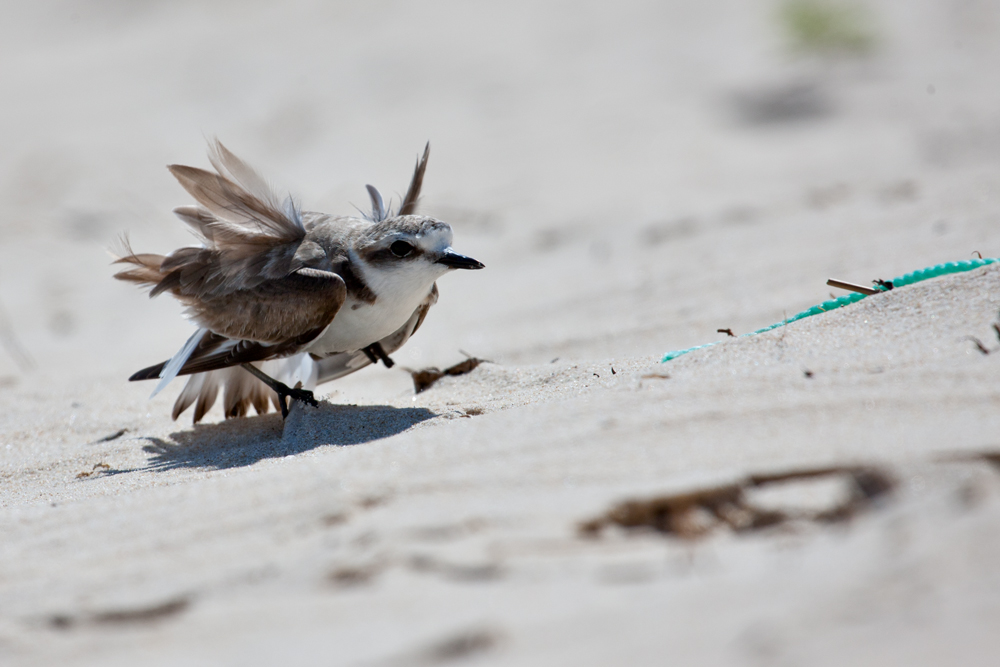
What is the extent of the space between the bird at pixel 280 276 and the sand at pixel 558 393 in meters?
0.36

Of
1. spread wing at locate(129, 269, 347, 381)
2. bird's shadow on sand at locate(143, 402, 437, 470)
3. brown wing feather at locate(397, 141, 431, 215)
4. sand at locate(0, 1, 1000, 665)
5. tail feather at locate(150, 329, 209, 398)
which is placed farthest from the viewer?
brown wing feather at locate(397, 141, 431, 215)

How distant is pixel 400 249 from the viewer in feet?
14.0

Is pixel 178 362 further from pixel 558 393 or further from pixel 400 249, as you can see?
pixel 558 393

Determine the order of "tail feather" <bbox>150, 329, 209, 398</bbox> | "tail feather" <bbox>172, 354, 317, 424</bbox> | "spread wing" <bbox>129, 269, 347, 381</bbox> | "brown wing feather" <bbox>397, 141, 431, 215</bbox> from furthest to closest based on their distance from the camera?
"brown wing feather" <bbox>397, 141, 431, 215</bbox> → "tail feather" <bbox>172, 354, 317, 424</bbox> → "tail feather" <bbox>150, 329, 209, 398</bbox> → "spread wing" <bbox>129, 269, 347, 381</bbox>

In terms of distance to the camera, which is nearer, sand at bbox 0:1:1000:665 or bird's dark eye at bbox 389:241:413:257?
sand at bbox 0:1:1000:665

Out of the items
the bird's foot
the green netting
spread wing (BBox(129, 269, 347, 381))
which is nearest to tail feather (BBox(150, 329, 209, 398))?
spread wing (BBox(129, 269, 347, 381))

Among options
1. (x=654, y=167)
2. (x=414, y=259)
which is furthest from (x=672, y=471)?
(x=654, y=167)

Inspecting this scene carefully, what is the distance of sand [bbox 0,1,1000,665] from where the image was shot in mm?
1839

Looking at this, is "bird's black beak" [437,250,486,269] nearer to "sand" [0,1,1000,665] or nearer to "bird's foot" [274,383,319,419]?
"sand" [0,1,1000,665]

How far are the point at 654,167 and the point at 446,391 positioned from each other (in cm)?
609

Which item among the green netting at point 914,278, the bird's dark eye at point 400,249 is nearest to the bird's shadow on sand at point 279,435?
the bird's dark eye at point 400,249

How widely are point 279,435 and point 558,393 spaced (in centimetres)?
140

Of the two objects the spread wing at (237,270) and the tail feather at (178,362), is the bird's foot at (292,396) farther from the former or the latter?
the tail feather at (178,362)

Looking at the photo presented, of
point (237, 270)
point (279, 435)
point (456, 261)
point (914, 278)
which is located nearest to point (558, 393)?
point (456, 261)
